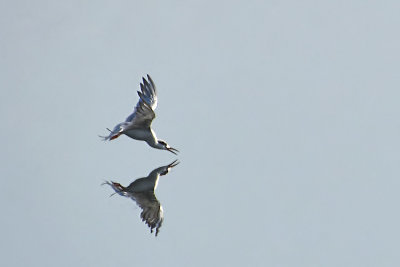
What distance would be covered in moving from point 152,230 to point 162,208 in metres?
0.40

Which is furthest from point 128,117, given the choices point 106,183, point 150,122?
point 106,183

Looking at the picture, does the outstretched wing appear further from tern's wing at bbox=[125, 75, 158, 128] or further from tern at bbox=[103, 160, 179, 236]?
tern at bbox=[103, 160, 179, 236]

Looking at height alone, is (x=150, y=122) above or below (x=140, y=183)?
above

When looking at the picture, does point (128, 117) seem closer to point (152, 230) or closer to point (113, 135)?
point (113, 135)

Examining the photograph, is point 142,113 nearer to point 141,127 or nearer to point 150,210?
point 141,127

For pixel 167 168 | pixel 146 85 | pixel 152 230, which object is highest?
pixel 146 85

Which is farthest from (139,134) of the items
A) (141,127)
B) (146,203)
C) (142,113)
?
(146,203)

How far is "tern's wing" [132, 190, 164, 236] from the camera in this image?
52.1 feet

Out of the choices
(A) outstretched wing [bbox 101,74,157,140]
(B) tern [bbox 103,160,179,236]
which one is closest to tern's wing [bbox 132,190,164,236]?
(B) tern [bbox 103,160,179,236]

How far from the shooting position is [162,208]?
1595 cm

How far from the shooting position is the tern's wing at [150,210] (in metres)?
15.9

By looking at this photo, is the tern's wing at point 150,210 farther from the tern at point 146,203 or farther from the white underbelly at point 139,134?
the white underbelly at point 139,134

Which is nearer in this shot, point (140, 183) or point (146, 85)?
point (140, 183)

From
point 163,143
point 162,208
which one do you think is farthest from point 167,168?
point 162,208
